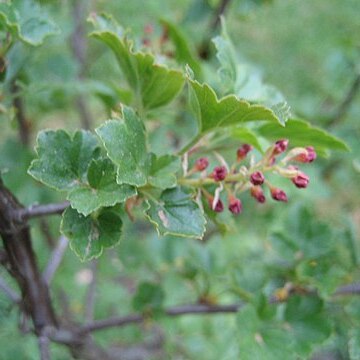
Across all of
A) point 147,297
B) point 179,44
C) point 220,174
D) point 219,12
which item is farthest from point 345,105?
point 220,174

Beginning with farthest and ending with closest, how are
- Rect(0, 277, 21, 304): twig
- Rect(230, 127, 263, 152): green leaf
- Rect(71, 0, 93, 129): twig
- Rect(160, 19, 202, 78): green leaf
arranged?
Rect(71, 0, 93, 129): twig
Rect(160, 19, 202, 78): green leaf
Rect(0, 277, 21, 304): twig
Rect(230, 127, 263, 152): green leaf

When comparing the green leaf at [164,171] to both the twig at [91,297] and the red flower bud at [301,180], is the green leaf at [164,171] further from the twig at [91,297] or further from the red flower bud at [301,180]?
the twig at [91,297]

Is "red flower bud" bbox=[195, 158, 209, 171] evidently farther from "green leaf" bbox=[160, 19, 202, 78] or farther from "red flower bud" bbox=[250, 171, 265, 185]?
"green leaf" bbox=[160, 19, 202, 78]

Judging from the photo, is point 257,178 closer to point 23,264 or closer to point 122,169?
point 122,169

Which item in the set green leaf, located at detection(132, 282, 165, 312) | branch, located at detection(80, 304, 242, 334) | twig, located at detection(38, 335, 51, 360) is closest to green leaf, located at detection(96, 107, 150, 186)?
twig, located at detection(38, 335, 51, 360)

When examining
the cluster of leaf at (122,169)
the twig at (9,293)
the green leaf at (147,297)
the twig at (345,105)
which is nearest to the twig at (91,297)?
the green leaf at (147,297)

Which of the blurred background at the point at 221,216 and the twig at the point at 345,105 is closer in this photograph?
the blurred background at the point at 221,216
